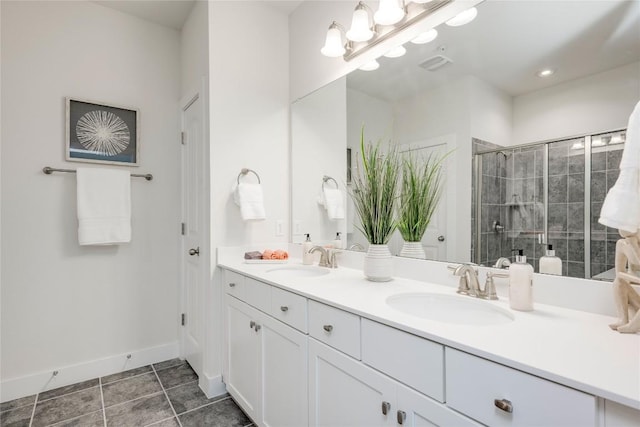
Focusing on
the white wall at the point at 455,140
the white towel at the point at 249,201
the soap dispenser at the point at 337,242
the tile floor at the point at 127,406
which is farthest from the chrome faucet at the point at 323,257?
the tile floor at the point at 127,406

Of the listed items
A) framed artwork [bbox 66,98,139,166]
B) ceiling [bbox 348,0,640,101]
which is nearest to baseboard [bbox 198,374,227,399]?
framed artwork [bbox 66,98,139,166]

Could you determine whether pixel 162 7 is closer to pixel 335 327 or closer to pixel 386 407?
pixel 335 327

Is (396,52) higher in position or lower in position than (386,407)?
higher

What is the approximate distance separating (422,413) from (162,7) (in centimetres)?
287

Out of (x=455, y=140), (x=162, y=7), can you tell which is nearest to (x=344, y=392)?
(x=455, y=140)

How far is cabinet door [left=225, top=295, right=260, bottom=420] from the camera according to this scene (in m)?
1.62

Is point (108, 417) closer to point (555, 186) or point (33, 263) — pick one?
point (33, 263)

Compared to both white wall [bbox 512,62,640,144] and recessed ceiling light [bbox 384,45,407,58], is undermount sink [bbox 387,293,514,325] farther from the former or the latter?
recessed ceiling light [bbox 384,45,407,58]

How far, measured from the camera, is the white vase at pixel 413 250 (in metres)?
1.52

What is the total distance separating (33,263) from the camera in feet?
6.81

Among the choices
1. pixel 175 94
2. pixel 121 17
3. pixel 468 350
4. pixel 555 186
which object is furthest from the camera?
pixel 175 94

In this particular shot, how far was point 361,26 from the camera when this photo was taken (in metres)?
1.66

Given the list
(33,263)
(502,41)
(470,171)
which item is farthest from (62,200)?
(502,41)

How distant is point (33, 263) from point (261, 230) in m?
1.47
